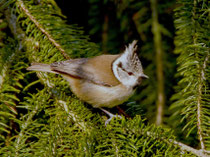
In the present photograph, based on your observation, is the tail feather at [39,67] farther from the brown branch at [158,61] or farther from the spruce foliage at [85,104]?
the brown branch at [158,61]

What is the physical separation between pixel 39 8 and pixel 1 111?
638 mm

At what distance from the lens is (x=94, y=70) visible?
188 cm

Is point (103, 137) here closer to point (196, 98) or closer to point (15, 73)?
point (196, 98)

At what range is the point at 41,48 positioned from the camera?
1703 mm

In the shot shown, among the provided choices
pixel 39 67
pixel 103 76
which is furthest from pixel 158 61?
pixel 39 67

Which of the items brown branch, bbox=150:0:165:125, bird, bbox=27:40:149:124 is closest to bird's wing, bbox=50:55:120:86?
bird, bbox=27:40:149:124

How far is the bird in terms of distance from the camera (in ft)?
5.64

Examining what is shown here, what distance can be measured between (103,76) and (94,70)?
0.07 meters

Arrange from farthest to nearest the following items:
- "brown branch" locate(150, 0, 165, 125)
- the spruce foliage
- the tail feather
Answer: "brown branch" locate(150, 0, 165, 125) < the tail feather < the spruce foliage

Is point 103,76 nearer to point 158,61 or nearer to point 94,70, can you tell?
point 94,70

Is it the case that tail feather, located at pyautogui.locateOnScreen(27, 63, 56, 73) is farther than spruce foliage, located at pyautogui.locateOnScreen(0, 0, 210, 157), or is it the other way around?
tail feather, located at pyautogui.locateOnScreen(27, 63, 56, 73)

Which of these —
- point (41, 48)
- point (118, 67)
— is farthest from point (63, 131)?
point (118, 67)

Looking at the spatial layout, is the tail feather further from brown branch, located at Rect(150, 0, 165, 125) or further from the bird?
brown branch, located at Rect(150, 0, 165, 125)


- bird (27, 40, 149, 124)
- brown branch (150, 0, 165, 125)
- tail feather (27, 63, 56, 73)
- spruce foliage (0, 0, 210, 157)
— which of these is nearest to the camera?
spruce foliage (0, 0, 210, 157)
